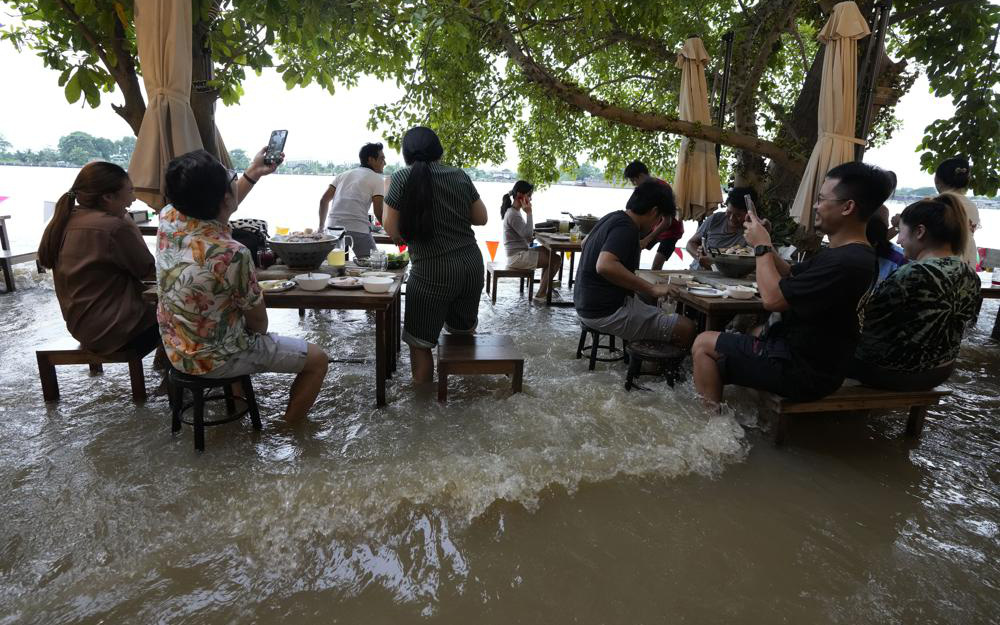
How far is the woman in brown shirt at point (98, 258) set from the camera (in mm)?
3117

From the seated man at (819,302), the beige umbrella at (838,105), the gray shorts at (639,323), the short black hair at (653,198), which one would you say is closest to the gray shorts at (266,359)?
the gray shorts at (639,323)

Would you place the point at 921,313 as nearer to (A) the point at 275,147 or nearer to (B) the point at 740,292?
(B) the point at 740,292

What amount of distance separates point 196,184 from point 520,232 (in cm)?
457

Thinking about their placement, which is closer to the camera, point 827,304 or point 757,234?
point 827,304

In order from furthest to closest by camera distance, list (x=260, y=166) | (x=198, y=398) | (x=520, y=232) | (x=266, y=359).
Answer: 1. (x=520, y=232)
2. (x=260, y=166)
3. (x=266, y=359)
4. (x=198, y=398)

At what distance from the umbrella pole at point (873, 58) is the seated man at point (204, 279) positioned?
16.8ft

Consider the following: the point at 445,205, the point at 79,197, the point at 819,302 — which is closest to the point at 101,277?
the point at 79,197

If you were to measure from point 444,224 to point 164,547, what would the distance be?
7.61ft

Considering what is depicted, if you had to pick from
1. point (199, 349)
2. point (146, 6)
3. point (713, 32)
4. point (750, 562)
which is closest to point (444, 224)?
point (199, 349)

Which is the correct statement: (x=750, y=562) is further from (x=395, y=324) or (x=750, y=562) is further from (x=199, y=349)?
(x=395, y=324)

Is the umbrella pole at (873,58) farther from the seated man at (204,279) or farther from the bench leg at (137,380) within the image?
the bench leg at (137,380)

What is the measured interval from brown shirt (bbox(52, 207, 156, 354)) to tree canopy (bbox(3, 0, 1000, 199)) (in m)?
1.31

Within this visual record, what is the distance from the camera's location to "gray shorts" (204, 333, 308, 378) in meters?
2.88

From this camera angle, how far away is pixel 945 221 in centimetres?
312
